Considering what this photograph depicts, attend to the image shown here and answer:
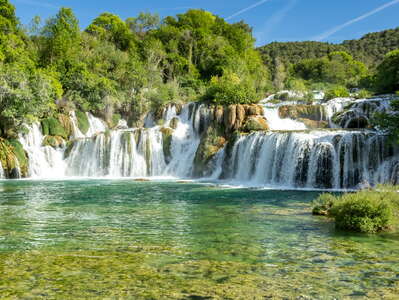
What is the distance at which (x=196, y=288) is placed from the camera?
19.6 feet

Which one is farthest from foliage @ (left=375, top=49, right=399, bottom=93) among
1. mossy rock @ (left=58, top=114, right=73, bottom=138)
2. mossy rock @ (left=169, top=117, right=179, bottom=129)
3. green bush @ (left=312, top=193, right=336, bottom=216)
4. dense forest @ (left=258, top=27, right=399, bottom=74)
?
dense forest @ (left=258, top=27, right=399, bottom=74)

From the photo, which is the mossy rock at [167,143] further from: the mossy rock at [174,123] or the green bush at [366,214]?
the green bush at [366,214]

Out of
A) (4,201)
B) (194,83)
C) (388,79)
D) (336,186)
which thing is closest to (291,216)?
(336,186)

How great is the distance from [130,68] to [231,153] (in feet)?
80.0

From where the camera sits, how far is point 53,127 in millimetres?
33812

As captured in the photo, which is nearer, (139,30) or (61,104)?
(61,104)

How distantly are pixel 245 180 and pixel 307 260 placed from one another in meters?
17.8

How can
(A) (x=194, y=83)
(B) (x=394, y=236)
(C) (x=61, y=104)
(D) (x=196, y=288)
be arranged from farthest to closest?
1. (A) (x=194, y=83)
2. (C) (x=61, y=104)
3. (B) (x=394, y=236)
4. (D) (x=196, y=288)

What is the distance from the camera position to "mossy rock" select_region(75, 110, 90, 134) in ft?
121

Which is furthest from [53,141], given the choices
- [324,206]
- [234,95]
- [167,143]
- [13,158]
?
[324,206]

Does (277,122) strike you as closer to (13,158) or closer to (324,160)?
(324,160)

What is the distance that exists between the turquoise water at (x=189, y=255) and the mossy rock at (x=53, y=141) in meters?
19.3

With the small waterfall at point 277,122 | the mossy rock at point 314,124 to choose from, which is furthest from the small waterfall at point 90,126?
the mossy rock at point 314,124

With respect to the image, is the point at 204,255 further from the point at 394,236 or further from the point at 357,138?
the point at 357,138
